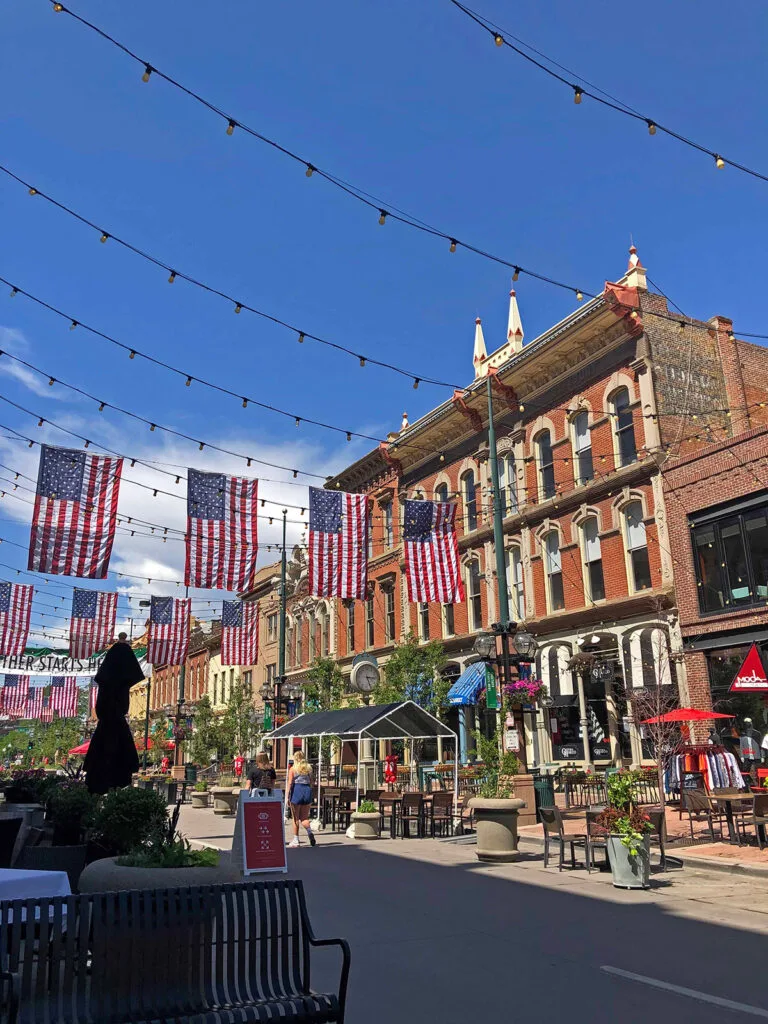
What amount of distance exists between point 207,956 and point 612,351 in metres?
25.4

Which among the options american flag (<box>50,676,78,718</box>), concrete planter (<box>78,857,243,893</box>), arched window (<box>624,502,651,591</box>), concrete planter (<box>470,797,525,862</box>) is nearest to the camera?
concrete planter (<box>78,857,243,893</box>)

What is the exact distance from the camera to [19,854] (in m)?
8.47

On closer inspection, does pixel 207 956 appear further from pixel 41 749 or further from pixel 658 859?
pixel 41 749

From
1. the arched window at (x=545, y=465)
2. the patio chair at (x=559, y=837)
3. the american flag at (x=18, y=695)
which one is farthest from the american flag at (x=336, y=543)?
the american flag at (x=18, y=695)

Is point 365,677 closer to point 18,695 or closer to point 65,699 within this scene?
point 65,699

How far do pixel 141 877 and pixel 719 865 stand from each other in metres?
10.00

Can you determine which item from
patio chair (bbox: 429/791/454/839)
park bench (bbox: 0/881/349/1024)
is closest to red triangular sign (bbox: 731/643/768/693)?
patio chair (bbox: 429/791/454/839)

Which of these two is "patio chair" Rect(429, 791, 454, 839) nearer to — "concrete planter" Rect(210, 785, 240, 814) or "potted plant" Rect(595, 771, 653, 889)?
"potted plant" Rect(595, 771, 653, 889)

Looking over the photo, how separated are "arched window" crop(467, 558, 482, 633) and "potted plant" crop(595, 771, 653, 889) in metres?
21.0

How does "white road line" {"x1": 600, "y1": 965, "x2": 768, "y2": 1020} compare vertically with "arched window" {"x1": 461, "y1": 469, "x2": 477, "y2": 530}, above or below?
below

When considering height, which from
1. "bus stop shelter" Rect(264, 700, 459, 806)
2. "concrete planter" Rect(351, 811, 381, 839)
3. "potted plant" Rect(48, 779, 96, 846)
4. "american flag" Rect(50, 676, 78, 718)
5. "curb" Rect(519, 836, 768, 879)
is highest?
"american flag" Rect(50, 676, 78, 718)

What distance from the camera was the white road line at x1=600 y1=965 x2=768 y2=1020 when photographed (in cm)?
575

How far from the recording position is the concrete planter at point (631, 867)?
430 inches

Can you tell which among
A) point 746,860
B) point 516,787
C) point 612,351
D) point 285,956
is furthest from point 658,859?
point 612,351
